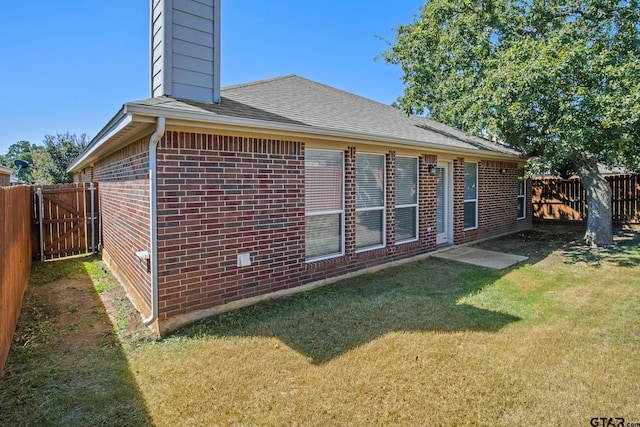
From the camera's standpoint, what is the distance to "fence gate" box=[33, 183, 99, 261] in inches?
350

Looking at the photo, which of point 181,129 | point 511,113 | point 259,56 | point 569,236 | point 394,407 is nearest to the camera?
point 394,407

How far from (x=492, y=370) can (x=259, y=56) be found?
11.7 meters

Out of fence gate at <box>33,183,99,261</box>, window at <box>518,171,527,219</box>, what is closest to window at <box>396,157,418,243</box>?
window at <box>518,171,527,219</box>

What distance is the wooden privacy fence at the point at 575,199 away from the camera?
13594 mm

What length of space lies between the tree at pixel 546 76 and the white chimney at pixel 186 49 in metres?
6.33

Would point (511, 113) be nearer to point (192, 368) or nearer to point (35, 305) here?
point (192, 368)

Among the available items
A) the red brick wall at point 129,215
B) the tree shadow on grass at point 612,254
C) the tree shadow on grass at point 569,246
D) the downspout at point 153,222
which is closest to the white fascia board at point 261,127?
the downspout at point 153,222

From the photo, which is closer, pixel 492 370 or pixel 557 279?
pixel 492 370

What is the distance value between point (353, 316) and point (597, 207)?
8.70 m

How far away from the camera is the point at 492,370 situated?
3.37 metres

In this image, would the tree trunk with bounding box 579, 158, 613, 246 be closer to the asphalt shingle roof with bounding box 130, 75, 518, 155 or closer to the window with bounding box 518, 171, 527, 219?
the window with bounding box 518, 171, 527, 219

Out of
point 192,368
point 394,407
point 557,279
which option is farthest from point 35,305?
point 557,279

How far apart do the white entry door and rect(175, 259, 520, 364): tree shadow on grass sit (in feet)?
9.45

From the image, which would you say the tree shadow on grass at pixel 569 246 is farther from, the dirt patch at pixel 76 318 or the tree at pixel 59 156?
the tree at pixel 59 156
